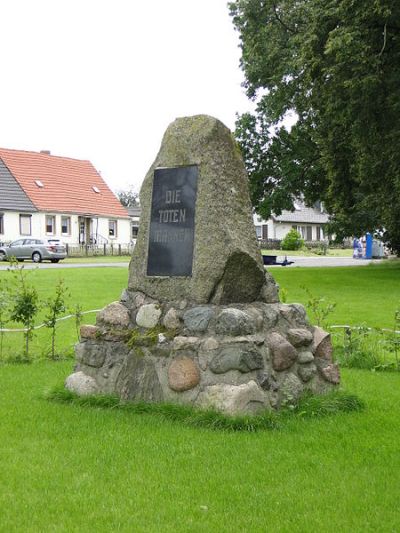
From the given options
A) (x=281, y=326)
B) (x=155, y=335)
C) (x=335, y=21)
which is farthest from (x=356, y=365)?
(x=335, y=21)

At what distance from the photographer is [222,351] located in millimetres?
6770

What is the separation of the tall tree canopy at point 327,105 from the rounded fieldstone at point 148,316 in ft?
46.5

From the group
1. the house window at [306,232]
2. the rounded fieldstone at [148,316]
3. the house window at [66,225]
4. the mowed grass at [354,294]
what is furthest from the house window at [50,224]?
the rounded fieldstone at [148,316]

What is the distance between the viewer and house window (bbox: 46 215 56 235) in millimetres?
52594

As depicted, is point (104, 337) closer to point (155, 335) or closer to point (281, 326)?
point (155, 335)

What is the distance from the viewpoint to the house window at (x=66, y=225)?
5392cm

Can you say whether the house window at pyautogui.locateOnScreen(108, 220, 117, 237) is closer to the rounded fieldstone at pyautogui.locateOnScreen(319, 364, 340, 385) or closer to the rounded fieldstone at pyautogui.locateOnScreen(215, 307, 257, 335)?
the rounded fieldstone at pyautogui.locateOnScreen(319, 364, 340, 385)

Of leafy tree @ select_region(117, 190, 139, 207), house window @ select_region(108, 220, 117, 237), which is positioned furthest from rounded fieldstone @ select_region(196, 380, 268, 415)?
leafy tree @ select_region(117, 190, 139, 207)

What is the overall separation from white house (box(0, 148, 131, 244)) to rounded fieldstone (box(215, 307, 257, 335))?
45327 millimetres

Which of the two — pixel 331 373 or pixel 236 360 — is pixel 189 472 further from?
pixel 331 373

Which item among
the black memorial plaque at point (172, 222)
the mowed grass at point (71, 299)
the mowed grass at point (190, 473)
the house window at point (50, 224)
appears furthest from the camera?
the house window at point (50, 224)

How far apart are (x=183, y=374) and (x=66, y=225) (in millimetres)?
48646

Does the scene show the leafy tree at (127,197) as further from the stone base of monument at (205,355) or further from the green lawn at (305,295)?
the stone base of monument at (205,355)

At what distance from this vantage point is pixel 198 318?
7.10 metres
